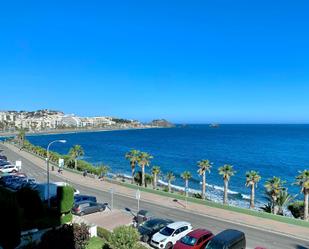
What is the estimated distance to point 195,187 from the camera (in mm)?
71562

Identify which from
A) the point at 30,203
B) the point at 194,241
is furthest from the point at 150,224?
the point at 30,203

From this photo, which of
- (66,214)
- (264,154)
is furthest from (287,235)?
(264,154)

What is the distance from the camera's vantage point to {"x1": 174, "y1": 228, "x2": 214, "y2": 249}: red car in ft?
63.2

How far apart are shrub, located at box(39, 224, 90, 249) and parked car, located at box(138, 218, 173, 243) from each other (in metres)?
5.40

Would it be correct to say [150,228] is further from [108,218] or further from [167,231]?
[108,218]

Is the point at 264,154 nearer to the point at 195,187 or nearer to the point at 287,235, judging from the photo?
the point at 195,187

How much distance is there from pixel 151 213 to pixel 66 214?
778cm

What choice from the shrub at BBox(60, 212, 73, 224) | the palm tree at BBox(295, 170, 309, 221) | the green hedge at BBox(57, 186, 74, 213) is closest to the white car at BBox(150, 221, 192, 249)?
the shrub at BBox(60, 212, 73, 224)

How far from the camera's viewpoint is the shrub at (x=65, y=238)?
16703 millimetres

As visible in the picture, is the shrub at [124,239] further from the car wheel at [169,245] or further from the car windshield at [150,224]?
the car windshield at [150,224]

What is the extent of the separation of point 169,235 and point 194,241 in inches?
97.9

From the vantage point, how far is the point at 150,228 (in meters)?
23.2

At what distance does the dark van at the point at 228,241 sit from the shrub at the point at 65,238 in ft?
21.8

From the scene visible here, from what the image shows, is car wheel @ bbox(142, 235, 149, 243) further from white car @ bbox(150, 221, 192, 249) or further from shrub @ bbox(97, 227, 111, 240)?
shrub @ bbox(97, 227, 111, 240)
